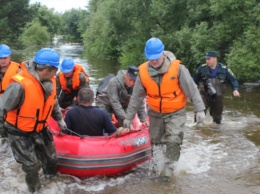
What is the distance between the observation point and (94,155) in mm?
4797

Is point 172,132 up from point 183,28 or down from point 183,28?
down

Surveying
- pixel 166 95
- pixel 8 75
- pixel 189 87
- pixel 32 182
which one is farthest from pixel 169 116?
pixel 8 75

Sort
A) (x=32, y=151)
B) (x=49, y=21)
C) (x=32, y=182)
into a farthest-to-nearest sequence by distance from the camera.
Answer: (x=49, y=21)
(x=32, y=182)
(x=32, y=151)

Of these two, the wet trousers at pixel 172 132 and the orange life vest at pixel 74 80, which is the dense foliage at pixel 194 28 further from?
the wet trousers at pixel 172 132

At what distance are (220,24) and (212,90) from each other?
25.5 feet

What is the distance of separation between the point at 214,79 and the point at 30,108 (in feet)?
14.3

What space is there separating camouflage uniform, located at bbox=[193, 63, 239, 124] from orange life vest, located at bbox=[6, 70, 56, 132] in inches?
157

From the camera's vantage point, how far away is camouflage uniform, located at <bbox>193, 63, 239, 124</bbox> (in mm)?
7320

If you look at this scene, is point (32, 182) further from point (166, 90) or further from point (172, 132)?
point (166, 90)

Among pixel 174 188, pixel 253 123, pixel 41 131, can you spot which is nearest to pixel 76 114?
pixel 41 131

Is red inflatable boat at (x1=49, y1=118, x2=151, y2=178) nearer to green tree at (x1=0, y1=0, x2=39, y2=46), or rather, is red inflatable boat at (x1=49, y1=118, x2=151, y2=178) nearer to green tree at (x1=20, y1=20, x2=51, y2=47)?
green tree at (x1=0, y1=0, x2=39, y2=46)

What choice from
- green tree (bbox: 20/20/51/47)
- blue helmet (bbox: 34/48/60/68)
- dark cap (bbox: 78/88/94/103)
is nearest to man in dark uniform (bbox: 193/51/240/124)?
dark cap (bbox: 78/88/94/103)

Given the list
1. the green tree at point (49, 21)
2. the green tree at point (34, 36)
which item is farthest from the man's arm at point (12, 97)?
the green tree at point (49, 21)

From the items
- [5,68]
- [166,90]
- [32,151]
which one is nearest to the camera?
[32,151]
